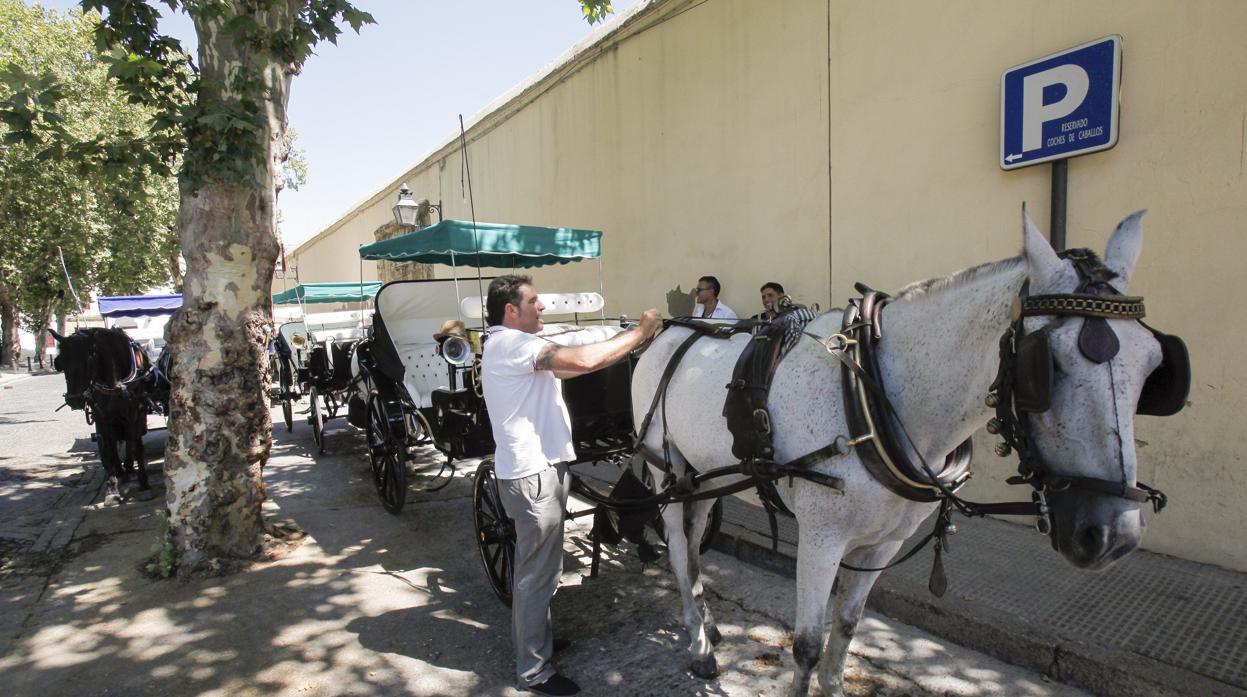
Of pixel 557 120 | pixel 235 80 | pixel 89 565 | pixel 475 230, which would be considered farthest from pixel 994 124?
pixel 89 565

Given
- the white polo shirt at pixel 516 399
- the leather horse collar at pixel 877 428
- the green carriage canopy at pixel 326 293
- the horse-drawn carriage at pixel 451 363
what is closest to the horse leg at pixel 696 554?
the white polo shirt at pixel 516 399

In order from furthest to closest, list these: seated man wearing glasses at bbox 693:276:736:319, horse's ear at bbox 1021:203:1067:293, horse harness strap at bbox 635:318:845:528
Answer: seated man wearing glasses at bbox 693:276:736:319 → horse harness strap at bbox 635:318:845:528 → horse's ear at bbox 1021:203:1067:293

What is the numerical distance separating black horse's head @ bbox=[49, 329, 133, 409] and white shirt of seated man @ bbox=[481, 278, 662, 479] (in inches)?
229

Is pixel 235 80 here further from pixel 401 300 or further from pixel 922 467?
pixel 922 467

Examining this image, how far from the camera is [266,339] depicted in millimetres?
4582

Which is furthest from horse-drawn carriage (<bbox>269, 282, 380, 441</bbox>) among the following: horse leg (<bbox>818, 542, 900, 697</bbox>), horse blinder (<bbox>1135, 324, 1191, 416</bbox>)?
horse blinder (<bbox>1135, 324, 1191, 416</bbox>)

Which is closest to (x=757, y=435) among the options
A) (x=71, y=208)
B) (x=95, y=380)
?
(x=95, y=380)

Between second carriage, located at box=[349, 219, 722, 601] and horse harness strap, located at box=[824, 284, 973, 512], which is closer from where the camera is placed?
horse harness strap, located at box=[824, 284, 973, 512]

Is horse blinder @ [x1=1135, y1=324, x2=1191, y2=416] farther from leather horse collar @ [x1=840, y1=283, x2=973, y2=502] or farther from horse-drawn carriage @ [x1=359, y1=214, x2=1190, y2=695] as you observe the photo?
leather horse collar @ [x1=840, y1=283, x2=973, y2=502]

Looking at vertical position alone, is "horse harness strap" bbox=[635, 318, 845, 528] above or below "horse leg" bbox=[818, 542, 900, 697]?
above

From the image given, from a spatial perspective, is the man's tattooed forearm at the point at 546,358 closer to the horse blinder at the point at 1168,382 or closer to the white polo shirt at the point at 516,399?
the white polo shirt at the point at 516,399

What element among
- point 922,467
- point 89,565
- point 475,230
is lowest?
point 89,565

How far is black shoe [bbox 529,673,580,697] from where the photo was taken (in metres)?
2.85

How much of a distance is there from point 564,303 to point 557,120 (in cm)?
525
